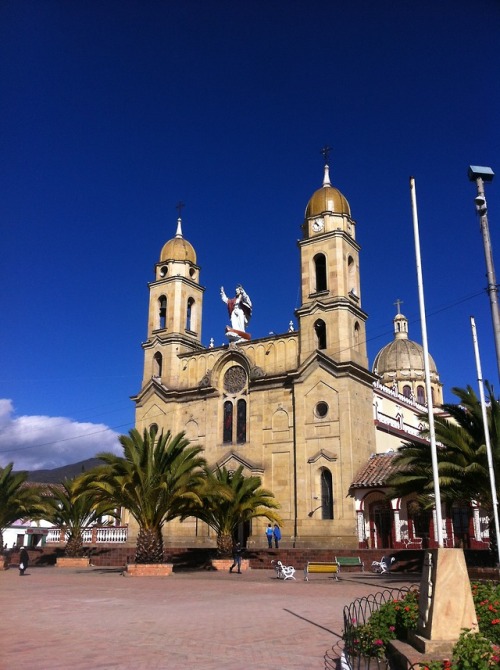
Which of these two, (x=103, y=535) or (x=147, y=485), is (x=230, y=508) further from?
(x=103, y=535)

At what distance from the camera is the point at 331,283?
3644 centimetres

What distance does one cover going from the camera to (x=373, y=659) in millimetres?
8109

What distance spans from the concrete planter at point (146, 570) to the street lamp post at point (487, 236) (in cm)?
1737

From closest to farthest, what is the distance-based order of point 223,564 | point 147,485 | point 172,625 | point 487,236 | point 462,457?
1. point 172,625
2. point 487,236
3. point 462,457
4. point 147,485
5. point 223,564

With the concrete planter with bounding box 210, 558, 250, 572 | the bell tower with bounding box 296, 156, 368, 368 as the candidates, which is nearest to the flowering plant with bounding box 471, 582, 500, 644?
the concrete planter with bounding box 210, 558, 250, 572

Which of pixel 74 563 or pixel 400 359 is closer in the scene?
pixel 74 563

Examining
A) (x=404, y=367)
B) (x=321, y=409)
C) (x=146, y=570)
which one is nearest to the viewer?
(x=146, y=570)

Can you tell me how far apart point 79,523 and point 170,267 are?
1976 centimetres

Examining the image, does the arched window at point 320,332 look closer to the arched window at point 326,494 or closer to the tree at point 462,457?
the arched window at point 326,494

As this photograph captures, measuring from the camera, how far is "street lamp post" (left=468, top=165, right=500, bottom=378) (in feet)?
40.0

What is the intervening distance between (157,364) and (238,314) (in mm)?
6901

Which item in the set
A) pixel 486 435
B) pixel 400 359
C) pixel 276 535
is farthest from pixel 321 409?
pixel 400 359

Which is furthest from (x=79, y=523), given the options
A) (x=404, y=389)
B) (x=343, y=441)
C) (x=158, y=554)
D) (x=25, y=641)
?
(x=404, y=389)

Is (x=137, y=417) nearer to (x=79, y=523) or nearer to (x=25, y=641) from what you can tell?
(x=79, y=523)
